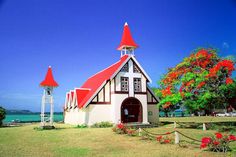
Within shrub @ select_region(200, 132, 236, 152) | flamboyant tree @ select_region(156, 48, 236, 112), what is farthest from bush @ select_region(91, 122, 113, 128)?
shrub @ select_region(200, 132, 236, 152)

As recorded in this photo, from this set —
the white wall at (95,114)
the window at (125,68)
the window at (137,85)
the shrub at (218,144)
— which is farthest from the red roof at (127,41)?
the shrub at (218,144)

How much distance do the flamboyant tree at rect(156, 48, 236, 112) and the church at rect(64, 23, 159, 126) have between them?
24.4 feet

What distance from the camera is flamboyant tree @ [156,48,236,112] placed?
19.7 metres

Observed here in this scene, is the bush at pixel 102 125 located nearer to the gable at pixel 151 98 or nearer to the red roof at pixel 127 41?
the gable at pixel 151 98

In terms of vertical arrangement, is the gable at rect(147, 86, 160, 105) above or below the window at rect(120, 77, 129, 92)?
below

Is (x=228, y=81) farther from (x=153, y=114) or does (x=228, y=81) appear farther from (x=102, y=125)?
(x=102, y=125)

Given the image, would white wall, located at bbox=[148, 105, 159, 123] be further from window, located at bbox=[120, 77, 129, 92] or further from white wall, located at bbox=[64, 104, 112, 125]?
white wall, located at bbox=[64, 104, 112, 125]

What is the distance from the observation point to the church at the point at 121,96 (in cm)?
2853

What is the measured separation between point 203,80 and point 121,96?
473 inches

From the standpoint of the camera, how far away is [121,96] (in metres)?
29.1

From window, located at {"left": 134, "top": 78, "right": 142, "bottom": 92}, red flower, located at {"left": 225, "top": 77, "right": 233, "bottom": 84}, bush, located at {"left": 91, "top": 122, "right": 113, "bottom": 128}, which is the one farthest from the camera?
window, located at {"left": 134, "top": 78, "right": 142, "bottom": 92}

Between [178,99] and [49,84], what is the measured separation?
1581 cm

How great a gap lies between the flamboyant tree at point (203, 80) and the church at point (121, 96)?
24.4 ft

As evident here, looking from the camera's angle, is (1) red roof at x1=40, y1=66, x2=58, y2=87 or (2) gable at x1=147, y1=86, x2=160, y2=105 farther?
(2) gable at x1=147, y1=86, x2=160, y2=105
